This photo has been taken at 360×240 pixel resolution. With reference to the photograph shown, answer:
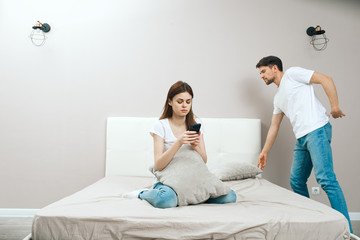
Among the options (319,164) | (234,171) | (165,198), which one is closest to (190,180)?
(165,198)

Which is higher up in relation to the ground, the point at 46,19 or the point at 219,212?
the point at 46,19

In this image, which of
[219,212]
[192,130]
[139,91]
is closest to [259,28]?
[139,91]

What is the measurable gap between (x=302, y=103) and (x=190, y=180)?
1188 mm

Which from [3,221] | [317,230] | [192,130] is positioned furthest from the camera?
[3,221]

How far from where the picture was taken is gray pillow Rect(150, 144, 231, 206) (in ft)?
4.92

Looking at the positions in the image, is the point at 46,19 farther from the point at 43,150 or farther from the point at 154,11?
the point at 43,150

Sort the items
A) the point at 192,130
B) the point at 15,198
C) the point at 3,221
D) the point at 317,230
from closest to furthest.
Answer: the point at 317,230, the point at 192,130, the point at 3,221, the point at 15,198

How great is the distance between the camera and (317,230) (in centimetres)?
128

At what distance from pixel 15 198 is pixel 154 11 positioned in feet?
7.47

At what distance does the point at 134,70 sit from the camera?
2752 millimetres

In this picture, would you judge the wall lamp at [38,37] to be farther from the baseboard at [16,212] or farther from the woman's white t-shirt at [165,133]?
the woman's white t-shirt at [165,133]

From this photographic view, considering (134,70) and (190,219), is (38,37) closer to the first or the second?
(134,70)

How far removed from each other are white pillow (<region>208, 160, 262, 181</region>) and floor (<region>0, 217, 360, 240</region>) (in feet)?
3.27

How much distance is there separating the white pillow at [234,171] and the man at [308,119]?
1.11 feet
